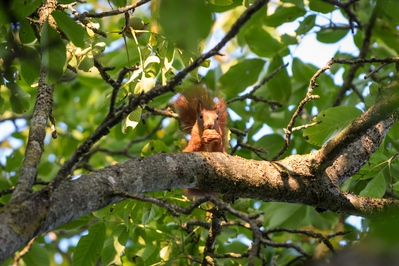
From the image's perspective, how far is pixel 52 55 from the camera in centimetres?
177

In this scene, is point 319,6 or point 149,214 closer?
point 149,214

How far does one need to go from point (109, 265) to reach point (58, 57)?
1409mm

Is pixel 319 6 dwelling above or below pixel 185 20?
above

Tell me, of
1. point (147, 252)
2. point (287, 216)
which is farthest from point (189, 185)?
point (287, 216)

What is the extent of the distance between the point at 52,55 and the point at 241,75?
1.95m

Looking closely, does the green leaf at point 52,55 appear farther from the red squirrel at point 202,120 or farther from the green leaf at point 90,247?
the red squirrel at point 202,120

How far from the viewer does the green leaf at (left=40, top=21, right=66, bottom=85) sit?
5.79 feet

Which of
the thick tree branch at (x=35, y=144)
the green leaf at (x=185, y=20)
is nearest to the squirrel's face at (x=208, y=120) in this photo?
the thick tree branch at (x=35, y=144)

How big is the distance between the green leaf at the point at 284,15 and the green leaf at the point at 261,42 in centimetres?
13

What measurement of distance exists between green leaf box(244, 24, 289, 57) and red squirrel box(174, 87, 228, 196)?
41 cm

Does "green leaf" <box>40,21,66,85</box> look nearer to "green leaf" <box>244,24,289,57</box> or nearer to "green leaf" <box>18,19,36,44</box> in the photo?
"green leaf" <box>18,19,36,44</box>

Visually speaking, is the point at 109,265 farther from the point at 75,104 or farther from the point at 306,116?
the point at 75,104

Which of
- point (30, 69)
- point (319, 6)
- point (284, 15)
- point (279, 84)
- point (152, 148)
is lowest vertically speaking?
point (152, 148)

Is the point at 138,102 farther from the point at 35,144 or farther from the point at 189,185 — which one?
the point at 189,185
